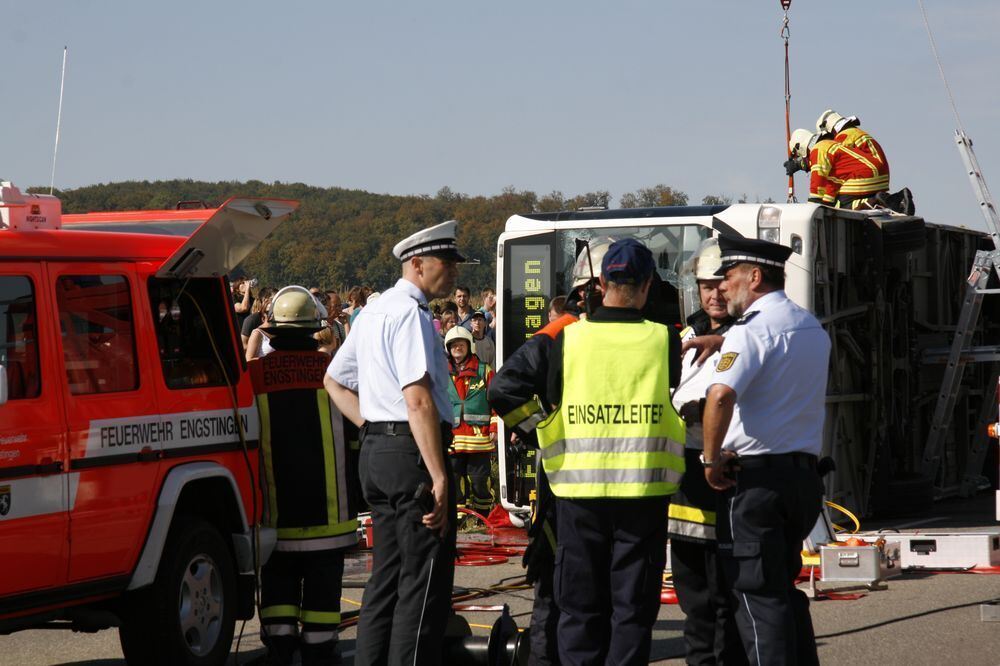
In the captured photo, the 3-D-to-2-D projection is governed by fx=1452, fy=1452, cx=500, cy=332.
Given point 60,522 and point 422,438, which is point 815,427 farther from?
point 60,522

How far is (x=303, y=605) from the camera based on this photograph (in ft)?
23.3

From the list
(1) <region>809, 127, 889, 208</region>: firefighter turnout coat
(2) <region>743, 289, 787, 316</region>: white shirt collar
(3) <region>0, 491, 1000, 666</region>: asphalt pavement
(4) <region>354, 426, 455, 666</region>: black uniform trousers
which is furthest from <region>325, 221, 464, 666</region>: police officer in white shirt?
(1) <region>809, 127, 889, 208</region>: firefighter turnout coat

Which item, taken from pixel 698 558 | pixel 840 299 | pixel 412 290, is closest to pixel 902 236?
pixel 840 299

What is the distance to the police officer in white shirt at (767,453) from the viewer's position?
18.3 feet

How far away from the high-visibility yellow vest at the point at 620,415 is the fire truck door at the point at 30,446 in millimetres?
2282

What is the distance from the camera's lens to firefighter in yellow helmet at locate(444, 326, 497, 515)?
Result: 1430 cm

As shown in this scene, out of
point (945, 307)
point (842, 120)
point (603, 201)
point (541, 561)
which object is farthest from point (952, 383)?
point (541, 561)

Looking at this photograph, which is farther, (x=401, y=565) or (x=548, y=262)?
(x=548, y=262)

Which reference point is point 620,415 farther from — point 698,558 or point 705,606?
point 705,606

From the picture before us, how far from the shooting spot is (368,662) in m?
6.10

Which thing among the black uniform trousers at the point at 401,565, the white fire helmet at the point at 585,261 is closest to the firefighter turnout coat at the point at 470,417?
the white fire helmet at the point at 585,261

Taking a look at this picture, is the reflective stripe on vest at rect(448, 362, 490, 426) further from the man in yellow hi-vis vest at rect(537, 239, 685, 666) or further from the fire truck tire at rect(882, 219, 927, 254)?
the man in yellow hi-vis vest at rect(537, 239, 685, 666)

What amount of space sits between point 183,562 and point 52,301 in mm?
1455

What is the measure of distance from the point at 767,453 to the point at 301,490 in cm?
254
